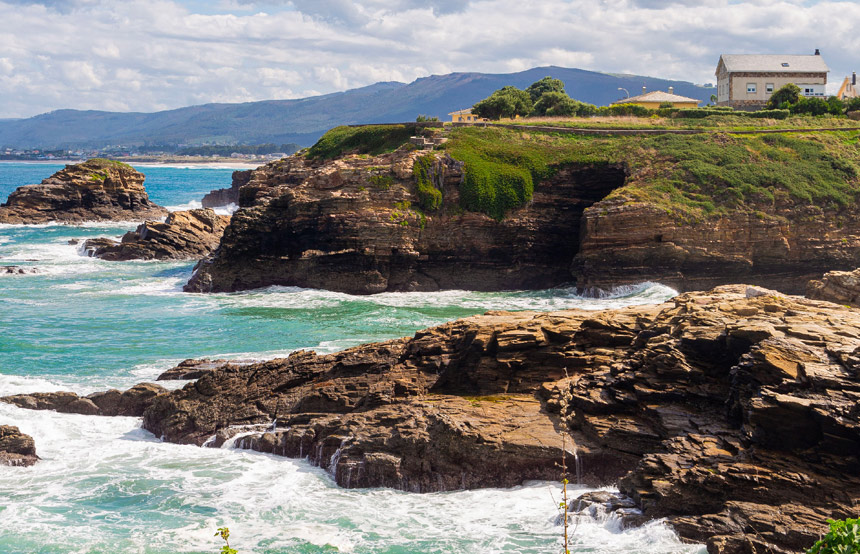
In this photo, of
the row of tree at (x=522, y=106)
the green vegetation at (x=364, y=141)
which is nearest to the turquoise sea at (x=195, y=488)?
the green vegetation at (x=364, y=141)

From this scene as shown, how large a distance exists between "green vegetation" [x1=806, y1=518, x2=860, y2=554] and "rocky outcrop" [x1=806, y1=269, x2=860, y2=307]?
2052 centimetres

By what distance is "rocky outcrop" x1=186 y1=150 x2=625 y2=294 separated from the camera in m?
41.7

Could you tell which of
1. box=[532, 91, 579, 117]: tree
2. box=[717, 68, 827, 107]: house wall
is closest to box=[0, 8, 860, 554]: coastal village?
box=[532, 91, 579, 117]: tree

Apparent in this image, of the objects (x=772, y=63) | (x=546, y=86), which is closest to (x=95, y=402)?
(x=772, y=63)

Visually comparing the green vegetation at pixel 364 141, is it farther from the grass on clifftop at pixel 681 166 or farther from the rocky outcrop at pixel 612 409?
the rocky outcrop at pixel 612 409

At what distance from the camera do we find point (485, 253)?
43250mm

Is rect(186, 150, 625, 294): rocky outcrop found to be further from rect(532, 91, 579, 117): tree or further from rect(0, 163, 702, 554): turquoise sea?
rect(532, 91, 579, 117): tree

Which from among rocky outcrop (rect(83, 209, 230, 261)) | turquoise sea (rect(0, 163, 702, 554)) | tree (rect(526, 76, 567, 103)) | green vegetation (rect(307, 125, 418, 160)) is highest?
tree (rect(526, 76, 567, 103))

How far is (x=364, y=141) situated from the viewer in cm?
5591

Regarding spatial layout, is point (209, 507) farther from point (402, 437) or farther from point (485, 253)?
point (485, 253)

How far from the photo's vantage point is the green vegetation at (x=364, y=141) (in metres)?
52.7

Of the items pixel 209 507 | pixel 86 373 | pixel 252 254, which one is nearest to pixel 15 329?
pixel 86 373

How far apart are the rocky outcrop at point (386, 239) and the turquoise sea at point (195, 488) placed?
6.18m

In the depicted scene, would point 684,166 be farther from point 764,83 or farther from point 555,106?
point 764,83
